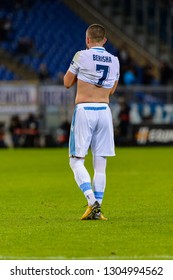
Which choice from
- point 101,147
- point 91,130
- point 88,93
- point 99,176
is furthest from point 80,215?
point 88,93

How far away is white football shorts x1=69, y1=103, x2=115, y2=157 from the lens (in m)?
10.6

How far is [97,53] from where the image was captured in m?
10.6

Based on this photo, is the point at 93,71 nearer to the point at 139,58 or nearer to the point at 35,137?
the point at 35,137

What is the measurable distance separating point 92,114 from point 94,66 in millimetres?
546

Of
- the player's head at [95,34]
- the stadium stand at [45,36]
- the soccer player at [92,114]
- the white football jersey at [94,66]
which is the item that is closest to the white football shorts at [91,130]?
the soccer player at [92,114]

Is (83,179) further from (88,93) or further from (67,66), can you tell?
(67,66)

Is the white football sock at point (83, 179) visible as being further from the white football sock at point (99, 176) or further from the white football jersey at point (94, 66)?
the white football jersey at point (94, 66)

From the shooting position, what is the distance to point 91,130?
35.1 feet

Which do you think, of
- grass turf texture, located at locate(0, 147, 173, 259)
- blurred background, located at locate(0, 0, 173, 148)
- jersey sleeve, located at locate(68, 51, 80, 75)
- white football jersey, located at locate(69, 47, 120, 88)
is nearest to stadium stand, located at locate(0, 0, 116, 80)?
blurred background, located at locate(0, 0, 173, 148)

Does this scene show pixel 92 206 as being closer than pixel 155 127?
Yes

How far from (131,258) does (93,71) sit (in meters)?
3.25

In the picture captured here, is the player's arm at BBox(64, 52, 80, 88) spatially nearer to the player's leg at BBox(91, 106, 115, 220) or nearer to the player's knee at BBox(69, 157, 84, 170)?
the player's leg at BBox(91, 106, 115, 220)

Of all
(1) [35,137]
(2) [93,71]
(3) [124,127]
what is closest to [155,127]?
(3) [124,127]
